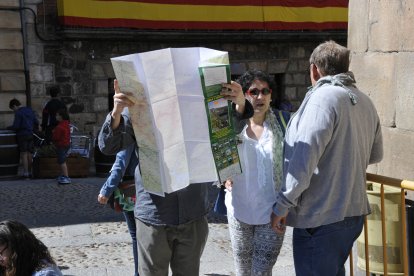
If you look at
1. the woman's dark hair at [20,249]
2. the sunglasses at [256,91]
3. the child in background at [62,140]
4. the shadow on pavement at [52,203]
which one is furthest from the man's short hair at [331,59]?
the child in background at [62,140]

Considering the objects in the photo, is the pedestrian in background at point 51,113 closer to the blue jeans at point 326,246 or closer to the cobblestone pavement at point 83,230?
the cobblestone pavement at point 83,230

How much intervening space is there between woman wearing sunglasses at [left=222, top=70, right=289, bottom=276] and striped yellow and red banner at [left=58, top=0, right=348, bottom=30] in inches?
378

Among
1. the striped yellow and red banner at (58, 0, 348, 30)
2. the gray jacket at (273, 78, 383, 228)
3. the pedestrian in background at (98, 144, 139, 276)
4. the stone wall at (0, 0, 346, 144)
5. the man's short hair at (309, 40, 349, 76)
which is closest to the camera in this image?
the gray jacket at (273, 78, 383, 228)

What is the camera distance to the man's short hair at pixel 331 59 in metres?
3.46

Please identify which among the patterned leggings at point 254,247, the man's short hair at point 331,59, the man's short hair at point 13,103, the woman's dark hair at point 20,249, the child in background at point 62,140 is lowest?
the child in background at point 62,140

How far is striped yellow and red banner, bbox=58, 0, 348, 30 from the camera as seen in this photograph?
13.4m

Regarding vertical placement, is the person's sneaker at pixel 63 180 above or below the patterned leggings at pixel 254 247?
below

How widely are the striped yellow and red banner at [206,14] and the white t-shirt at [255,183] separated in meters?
9.71

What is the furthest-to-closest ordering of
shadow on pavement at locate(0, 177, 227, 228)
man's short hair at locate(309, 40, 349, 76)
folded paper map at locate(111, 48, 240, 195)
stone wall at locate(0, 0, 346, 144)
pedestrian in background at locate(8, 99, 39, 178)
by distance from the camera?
stone wall at locate(0, 0, 346, 144), pedestrian in background at locate(8, 99, 39, 178), shadow on pavement at locate(0, 177, 227, 228), man's short hair at locate(309, 40, 349, 76), folded paper map at locate(111, 48, 240, 195)

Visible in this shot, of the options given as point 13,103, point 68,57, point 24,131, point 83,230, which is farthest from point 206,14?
point 83,230

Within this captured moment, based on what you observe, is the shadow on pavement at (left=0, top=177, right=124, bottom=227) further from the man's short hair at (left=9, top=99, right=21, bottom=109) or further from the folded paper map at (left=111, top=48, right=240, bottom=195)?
the folded paper map at (left=111, top=48, right=240, bottom=195)

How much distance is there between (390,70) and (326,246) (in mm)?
1727

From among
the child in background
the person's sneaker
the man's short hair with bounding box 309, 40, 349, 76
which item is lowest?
the person's sneaker

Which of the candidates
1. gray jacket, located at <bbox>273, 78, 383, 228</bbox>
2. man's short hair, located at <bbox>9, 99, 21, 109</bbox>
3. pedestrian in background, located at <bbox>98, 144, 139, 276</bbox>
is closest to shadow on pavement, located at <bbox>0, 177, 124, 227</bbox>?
man's short hair, located at <bbox>9, 99, 21, 109</bbox>
